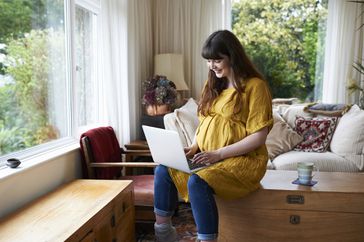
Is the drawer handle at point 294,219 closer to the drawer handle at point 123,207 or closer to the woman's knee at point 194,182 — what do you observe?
the woman's knee at point 194,182

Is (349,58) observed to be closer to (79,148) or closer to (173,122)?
(173,122)

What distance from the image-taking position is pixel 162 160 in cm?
185

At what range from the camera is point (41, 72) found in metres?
2.10

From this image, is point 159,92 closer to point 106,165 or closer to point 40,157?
point 106,165

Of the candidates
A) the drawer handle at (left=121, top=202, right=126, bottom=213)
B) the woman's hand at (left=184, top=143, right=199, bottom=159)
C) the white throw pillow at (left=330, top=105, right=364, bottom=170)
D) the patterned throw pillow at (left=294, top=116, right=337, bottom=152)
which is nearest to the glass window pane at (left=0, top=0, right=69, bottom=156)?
the drawer handle at (left=121, top=202, right=126, bottom=213)

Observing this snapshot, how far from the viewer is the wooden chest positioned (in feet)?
5.90

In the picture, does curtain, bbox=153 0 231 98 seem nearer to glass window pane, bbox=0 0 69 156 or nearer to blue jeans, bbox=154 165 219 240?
glass window pane, bbox=0 0 69 156

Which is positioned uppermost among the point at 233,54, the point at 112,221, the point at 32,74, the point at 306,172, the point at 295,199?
the point at 233,54

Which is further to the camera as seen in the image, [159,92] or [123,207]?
[159,92]

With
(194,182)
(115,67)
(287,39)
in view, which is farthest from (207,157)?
(287,39)

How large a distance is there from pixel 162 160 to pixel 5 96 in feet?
2.99

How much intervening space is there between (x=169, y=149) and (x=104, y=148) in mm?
869

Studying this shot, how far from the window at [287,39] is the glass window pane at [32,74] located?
222 centimetres

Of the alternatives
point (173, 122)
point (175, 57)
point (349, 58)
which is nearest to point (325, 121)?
point (349, 58)
